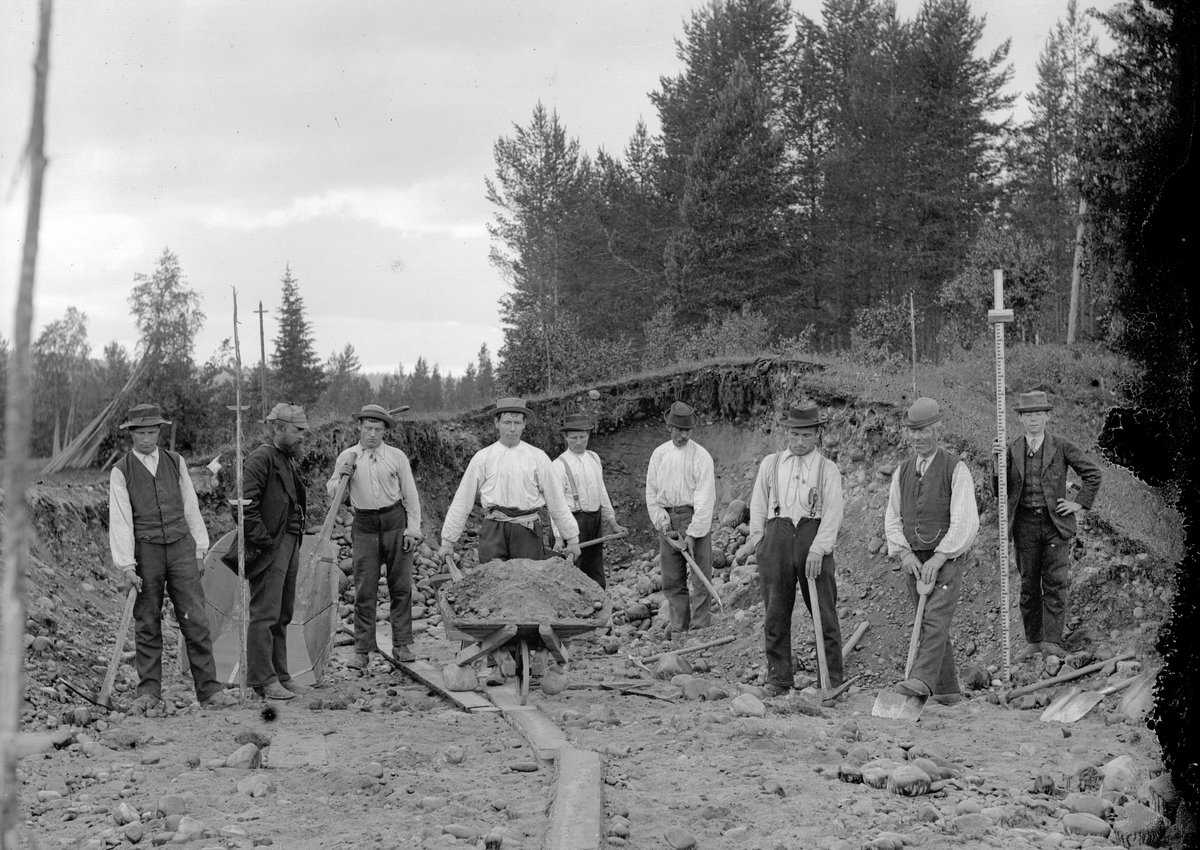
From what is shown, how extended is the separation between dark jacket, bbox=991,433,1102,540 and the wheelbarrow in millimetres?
3233

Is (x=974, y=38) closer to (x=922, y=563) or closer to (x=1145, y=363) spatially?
(x=922, y=563)

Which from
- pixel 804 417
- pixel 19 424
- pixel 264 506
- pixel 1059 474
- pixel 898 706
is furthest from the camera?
pixel 264 506

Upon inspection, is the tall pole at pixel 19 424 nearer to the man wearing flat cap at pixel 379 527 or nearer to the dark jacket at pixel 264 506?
the dark jacket at pixel 264 506

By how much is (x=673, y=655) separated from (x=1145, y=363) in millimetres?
5722

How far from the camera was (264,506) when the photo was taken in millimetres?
7918

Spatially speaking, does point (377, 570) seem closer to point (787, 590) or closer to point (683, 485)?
point (683, 485)

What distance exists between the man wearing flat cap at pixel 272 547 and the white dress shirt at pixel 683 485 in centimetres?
367

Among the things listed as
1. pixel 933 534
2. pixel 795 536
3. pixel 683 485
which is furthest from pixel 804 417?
pixel 683 485

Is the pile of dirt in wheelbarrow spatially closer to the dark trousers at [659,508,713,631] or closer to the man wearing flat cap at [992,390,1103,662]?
the dark trousers at [659,508,713,631]

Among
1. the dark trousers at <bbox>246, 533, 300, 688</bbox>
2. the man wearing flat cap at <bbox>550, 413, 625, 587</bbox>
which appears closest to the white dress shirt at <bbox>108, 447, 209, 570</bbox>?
the dark trousers at <bbox>246, 533, 300, 688</bbox>

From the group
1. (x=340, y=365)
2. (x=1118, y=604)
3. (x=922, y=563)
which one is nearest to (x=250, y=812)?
(x=922, y=563)

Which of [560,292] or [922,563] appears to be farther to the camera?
[560,292]

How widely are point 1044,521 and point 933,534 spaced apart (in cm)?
134

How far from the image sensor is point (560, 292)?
104ft
